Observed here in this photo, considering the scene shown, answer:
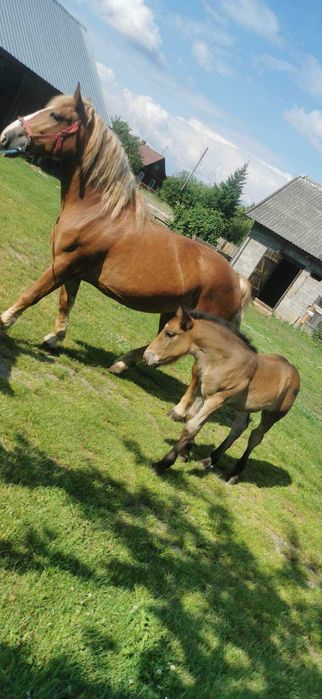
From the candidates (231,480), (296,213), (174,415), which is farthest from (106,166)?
(296,213)

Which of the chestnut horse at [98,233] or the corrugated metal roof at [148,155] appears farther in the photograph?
the corrugated metal roof at [148,155]

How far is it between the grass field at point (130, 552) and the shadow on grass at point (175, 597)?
12mm

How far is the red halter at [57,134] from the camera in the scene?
543 cm

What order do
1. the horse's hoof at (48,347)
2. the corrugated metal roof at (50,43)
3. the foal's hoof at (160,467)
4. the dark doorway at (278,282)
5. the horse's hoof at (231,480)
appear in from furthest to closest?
the dark doorway at (278,282), the corrugated metal roof at (50,43), the horse's hoof at (48,347), the horse's hoof at (231,480), the foal's hoof at (160,467)

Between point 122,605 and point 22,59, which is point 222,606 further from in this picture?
point 22,59

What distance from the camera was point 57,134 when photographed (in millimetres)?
5508

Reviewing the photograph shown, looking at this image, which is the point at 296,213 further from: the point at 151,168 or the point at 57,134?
the point at 151,168

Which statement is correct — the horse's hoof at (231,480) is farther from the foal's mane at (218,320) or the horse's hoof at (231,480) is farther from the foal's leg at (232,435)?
the foal's mane at (218,320)

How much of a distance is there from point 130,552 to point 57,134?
4.37 metres

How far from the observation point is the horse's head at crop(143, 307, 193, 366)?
5.33 m

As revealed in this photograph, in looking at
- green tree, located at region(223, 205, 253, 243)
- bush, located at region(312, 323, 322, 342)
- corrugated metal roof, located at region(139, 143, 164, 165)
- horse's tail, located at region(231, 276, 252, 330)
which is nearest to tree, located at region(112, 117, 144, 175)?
corrugated metal roof, located at region(139, 143, 164, 165)

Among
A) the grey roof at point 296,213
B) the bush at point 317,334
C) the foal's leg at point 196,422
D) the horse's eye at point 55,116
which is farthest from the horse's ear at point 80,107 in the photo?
the grey roof at point 296,213

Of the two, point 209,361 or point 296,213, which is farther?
point 296,213

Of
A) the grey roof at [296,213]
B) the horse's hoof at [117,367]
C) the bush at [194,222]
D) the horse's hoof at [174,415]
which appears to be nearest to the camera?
the horse's hoof at [174,415]
